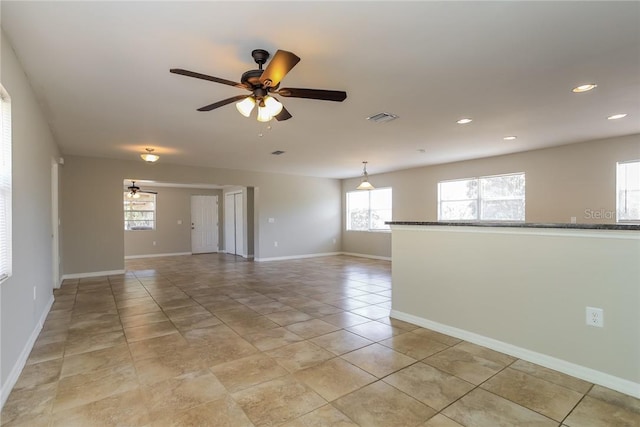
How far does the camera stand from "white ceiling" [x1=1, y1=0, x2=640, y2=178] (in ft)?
6.55

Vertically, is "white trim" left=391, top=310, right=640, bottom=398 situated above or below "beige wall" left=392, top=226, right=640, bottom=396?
below

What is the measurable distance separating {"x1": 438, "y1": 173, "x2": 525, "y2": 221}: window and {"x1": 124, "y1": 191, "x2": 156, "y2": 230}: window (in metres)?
8.48

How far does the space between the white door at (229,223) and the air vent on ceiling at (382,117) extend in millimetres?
7284

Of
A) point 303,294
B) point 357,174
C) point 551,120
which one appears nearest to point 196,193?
point 357,174

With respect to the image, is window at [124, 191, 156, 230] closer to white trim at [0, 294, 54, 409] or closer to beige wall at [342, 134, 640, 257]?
white trim at [0, 294, 54, 409]

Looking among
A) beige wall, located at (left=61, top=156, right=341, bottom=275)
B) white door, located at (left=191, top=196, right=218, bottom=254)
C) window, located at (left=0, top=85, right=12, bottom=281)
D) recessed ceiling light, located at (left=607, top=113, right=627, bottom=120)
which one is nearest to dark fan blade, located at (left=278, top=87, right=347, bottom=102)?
window, located at (left=0, top=85, right=12, bottom=281)

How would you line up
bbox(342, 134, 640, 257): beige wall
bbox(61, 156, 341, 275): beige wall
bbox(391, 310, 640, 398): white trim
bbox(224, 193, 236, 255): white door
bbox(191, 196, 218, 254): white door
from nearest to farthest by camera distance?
bbox(391, 310, 640, 398): white trim < bbox(342, 134, 640, 257): beige wall < bbox(61, 156, 341, 275): beige wall < bbox(224, 193, 236, 255): white door < bbox(191, 196, 218, 254): white door

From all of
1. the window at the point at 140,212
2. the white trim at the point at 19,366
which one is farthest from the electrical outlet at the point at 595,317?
the window at the point at 140,212

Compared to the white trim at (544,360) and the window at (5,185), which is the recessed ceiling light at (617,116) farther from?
the window at (5,185)

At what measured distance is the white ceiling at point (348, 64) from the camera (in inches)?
78.5

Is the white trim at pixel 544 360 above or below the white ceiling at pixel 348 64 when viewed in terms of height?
below

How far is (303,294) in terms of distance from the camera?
5051mm

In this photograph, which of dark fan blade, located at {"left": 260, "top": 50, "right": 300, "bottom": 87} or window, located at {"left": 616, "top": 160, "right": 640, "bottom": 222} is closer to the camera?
dark fan blade, located at {"left": 260, "top": 50, "right": 300, "bottom": 87}

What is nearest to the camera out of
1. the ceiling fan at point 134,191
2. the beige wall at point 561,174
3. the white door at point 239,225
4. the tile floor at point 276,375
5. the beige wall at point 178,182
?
the tile floor at point 276,375
